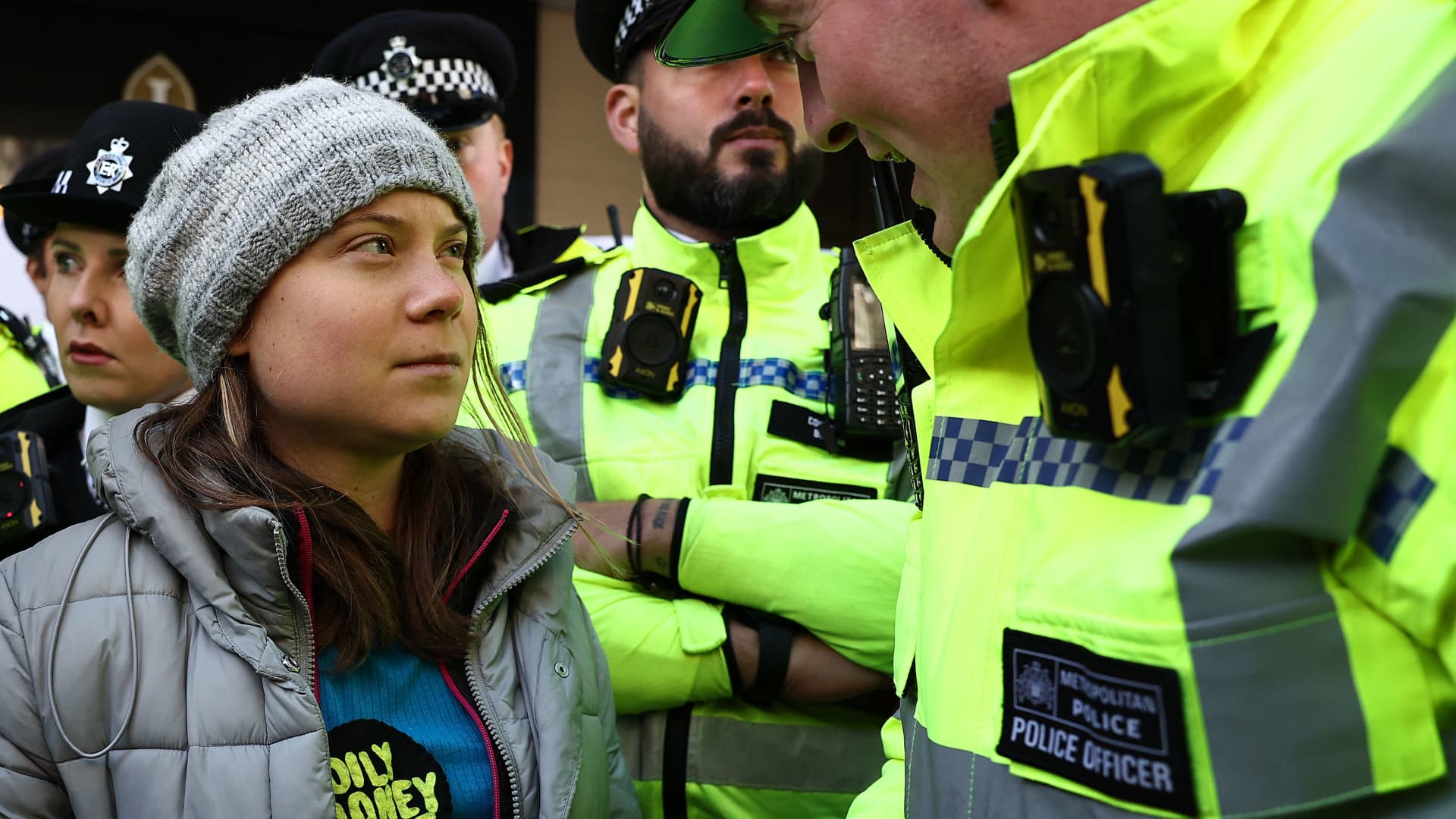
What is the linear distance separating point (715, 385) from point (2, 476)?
1289mm

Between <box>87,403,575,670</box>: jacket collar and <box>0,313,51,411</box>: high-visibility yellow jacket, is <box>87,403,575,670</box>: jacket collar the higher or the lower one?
the higher one

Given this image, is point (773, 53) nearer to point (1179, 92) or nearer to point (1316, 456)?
point (1179, 92)

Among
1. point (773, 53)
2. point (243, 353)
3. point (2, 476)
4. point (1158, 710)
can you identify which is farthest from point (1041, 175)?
point (2, 476)

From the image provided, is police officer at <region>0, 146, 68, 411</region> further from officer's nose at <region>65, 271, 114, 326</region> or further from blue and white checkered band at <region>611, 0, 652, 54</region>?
blue and white checkered band at <region>611, 0, 652, 54</region>

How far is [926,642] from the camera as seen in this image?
1179 millimetres

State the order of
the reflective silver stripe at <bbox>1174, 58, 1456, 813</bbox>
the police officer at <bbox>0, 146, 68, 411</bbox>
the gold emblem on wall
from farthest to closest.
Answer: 1. the gold emblem on wall
2. the police officer at <bbox>0, 146, 68, 411</bbox>
3. the reflective silver stripe at <bbox>1174, 58, 1456, 813</bbox>

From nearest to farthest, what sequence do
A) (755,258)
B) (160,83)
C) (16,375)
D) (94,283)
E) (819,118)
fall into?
(819,118) < (94,283) < (755,258) < (16,375) < (160,83)

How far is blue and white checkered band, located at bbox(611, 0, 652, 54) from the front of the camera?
8.34 feet

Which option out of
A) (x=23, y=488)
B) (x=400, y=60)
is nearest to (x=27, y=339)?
(x=23, y=488)

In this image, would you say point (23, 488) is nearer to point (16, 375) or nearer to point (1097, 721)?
point (16, 375)

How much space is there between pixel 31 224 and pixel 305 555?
1.50 metres

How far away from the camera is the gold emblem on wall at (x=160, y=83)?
475 centimetres

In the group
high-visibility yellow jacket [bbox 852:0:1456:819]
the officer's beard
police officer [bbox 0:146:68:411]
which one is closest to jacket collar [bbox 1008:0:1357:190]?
high-visibility yellow jacket [bbox 852:0:1456:819]

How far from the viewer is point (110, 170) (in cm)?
218
